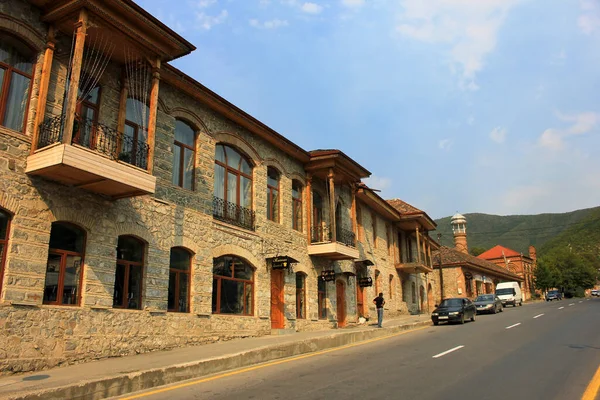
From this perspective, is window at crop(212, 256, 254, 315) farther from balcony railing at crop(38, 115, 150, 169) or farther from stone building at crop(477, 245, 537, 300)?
stone building at crop(477, 245, 537, 300)

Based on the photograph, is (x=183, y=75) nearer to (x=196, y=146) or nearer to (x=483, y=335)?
(x=196, y=146)

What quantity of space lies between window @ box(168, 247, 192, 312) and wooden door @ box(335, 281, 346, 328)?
1021 centimetres

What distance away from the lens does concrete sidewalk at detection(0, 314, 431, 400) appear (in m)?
7.64

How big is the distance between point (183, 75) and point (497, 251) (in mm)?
77864

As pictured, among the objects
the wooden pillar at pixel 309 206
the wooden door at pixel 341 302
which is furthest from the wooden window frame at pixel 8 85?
the wooden door at pixel 341 302

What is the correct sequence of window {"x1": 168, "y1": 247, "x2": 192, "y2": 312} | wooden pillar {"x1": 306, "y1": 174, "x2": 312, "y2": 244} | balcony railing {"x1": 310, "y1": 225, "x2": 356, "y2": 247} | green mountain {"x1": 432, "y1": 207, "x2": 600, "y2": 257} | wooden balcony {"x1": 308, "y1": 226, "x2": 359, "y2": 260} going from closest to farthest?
window {"x1": 168, "y1": 247, "x2": 192, "y2": 312} → wooden balcony {"x1": 308, "y1": 226, "x2": 359, "y2": 260} → wooden pillar {"x1": 306, "y1": 174, "x2": 312, "y2": 244} → balcony railing {"x1": 310, "y1": 225, "x2": 356, "y2": 247} → green mountain {"x1": 432, "y1": 207, "x2": 600, "y2": 257}

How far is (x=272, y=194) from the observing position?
19.5 m

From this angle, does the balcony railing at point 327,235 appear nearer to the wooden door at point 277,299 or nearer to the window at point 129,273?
the wooden door at point 277,299

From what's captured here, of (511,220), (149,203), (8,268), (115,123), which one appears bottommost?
(8,268)

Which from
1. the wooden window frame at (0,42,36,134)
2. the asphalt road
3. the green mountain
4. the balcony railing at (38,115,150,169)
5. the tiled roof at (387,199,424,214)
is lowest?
the asphalt road

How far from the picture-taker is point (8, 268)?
9727mm

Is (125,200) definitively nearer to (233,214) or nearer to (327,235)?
(233,214)

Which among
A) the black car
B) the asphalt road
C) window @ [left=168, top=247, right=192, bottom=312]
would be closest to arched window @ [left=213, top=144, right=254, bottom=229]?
window @ [left=168, top=247, right=192, bottom=312]

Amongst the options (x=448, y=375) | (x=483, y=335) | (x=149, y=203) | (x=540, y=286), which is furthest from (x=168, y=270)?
(x=540, y=286)
